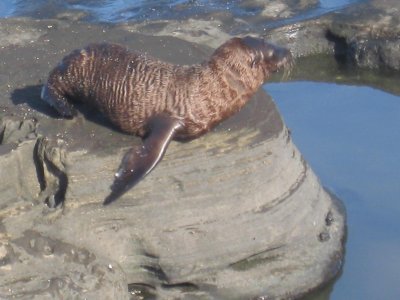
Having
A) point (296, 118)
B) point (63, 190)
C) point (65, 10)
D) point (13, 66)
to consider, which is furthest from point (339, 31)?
point (63, 190)

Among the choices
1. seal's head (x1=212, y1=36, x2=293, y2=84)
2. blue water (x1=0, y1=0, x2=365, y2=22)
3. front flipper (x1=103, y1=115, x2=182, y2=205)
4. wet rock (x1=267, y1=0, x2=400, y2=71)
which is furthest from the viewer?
blue water (x1=0, y1=0, x2=365, y2=22)

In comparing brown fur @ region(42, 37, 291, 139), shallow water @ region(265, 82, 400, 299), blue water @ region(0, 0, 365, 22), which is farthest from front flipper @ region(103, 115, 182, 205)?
blue water @ region(0, 0, 365, 22)

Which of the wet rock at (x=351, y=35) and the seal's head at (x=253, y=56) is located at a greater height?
the seal's head at (x=253, y=56)

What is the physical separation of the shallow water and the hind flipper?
1.98 meters

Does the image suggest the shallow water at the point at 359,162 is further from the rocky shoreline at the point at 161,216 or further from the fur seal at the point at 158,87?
the fur seal at the point at 158,87

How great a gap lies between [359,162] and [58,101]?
2.52 metres

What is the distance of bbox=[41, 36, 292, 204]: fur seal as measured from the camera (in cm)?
660

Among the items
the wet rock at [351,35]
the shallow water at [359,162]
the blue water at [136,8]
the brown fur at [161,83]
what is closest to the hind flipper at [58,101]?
the brown fur at [161,83]

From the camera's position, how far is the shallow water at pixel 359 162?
7090mm

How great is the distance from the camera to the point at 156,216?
6543mm

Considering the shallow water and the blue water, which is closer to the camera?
the shallow water

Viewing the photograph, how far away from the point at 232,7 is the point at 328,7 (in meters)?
0.99

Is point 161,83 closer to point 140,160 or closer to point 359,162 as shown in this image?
point 140,160

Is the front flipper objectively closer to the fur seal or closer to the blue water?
the fur seal
